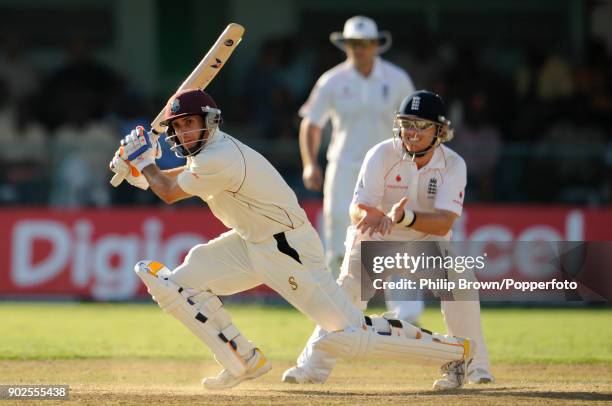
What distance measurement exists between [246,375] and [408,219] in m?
1.33

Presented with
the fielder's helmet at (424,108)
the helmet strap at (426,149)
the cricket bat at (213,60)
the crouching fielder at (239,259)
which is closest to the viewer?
the crouching fielder at (239,259)

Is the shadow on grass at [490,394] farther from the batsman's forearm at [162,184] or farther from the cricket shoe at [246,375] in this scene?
the batsman's forearm at [162,184]

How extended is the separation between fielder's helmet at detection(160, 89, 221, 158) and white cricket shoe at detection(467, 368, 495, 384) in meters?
2.23

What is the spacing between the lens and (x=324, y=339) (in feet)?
23.6

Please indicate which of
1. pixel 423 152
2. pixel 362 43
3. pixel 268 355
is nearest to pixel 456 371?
pixel 423 152

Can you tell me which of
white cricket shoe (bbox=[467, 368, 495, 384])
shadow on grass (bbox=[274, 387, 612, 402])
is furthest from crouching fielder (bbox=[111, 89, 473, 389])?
white cricket shoe (bbox=[467, 368, 495, 384])

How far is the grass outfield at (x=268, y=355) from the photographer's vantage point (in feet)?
23.9

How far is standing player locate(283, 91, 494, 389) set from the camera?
7875mm

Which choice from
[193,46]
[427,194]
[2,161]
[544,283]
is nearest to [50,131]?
[2,161]

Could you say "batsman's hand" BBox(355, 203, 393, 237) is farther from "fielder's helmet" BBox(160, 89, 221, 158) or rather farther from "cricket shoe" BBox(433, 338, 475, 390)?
"fielder's helmet" BBox(160, 89, 221, 158)

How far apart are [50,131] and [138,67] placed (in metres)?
2.60

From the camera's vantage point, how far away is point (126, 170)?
7.57 metres

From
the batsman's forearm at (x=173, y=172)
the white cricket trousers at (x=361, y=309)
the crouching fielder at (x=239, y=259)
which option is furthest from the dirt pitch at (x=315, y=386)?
the batsman's forearm at (x=173, y=172)

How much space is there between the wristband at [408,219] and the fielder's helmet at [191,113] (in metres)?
1.24
